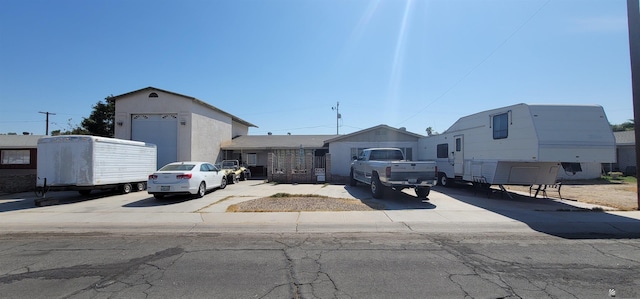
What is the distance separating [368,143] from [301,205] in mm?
13659

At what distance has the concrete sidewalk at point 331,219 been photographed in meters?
7.62

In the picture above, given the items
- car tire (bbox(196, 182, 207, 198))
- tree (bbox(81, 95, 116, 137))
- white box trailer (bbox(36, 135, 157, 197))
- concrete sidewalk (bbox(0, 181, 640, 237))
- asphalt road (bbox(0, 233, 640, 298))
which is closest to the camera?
asphalt road (bbox(0, 233, 640, 298))

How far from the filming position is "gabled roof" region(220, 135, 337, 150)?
25953 millimetres

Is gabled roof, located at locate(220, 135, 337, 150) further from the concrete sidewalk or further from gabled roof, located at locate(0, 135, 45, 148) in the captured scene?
gabled roof, located at locate(0, 135, 45, 148)

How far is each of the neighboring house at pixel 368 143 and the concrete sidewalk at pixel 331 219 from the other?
11.7 metres

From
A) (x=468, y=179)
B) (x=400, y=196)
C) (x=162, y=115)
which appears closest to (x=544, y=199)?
(x=468, y=179)

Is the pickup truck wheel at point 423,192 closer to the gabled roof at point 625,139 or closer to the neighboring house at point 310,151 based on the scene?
the neighboring house at point 310,151

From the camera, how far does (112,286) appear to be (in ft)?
13.4

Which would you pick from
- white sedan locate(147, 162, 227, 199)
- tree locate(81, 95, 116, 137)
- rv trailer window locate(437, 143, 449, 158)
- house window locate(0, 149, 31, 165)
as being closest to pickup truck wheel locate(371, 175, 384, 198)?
rv trailer window locate(437, 143, 449, 158)

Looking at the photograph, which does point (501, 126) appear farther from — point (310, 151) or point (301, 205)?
point (310, 151)

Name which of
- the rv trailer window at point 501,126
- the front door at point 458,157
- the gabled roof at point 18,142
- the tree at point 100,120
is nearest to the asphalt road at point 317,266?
the rv trailer window at point 501,126

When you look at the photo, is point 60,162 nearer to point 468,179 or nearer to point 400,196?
point 400,196

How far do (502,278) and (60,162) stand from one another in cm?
1564

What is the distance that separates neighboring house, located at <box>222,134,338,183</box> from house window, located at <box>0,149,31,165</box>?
Result: 16402 millimetres
